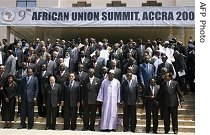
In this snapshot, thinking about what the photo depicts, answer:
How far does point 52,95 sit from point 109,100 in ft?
5.67

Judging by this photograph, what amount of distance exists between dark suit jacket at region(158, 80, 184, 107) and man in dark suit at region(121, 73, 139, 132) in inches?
30.1

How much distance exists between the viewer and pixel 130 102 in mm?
10797

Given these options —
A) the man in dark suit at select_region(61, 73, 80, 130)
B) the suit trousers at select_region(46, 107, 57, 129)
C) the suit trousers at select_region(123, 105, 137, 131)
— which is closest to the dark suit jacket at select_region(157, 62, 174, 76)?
the suit trousers at select_region(123, 105, 137, 131)

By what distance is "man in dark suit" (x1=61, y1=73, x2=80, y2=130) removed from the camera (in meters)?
11.0

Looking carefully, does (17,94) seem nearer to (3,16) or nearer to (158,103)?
(158,103)

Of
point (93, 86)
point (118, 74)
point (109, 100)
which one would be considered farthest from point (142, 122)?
point (93, 86)

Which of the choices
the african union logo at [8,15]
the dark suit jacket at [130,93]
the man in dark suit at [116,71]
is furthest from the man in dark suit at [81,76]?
the african union logo at [8,15]

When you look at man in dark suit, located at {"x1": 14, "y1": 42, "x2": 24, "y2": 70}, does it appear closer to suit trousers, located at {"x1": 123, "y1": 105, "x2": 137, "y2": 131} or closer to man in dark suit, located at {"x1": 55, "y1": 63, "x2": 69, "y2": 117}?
man in dark suit, located at {"x1": 55, "y1": 63, "x2": 69, "y2": 117}

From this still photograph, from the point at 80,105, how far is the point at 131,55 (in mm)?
2535

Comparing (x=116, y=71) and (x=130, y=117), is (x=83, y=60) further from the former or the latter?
(x=130, y=117)

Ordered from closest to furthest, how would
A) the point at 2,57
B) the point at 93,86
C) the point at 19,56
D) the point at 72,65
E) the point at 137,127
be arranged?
the point at 93,86
the point at 137,127
the point at 72,65
the point at 19,56
the point at 2,57

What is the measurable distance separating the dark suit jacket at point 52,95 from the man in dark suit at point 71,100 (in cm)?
16

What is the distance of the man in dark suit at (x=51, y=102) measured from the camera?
11023 millimetres
